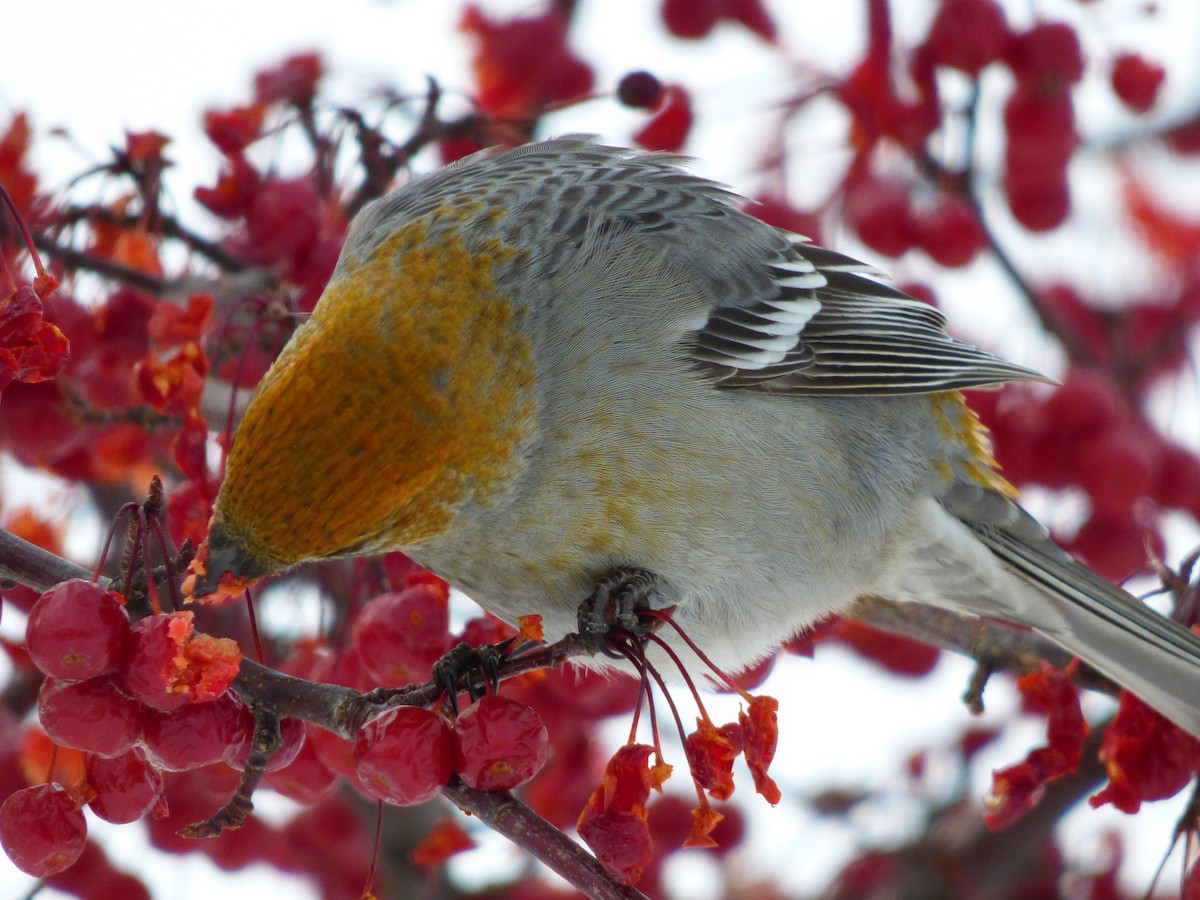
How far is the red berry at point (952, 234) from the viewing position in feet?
13.3

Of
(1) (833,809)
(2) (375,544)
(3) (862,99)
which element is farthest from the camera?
(1) (833,809)

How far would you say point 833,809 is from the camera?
4.70 meters

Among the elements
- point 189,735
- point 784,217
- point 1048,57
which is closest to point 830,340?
point 784,217

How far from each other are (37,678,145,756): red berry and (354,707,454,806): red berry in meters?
0.39

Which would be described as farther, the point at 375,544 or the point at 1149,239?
the point at 1149,239

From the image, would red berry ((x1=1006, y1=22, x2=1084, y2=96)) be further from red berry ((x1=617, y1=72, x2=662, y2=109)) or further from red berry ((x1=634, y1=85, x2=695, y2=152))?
red berry ((x1=617, y1=72, x2=662, y2=109))

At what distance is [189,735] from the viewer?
2.13 m

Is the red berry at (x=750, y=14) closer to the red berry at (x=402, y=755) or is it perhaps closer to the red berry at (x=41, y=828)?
the red berry at (x=402, y=755)

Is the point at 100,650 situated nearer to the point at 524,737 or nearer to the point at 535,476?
the point at 524,737

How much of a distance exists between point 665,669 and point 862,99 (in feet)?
6.54

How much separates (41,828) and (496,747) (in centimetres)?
78

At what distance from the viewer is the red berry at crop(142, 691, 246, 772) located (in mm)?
2133

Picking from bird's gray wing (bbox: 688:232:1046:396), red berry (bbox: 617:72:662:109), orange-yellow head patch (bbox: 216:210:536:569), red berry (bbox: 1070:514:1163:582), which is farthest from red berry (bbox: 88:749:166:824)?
red berry (bbox: 1070:514:1163:582)

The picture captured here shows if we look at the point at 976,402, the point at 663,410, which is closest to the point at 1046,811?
the point at 976,402
